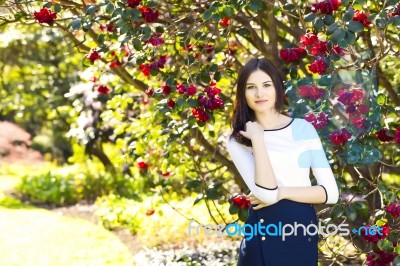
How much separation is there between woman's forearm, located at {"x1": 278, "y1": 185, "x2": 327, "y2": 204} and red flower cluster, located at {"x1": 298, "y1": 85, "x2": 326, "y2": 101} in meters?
0.89

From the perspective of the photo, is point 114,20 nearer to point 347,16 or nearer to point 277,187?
point 347,16

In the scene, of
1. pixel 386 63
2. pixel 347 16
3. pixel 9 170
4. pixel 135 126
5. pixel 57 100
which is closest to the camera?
pixel 347 16

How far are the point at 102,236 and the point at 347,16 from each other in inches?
194

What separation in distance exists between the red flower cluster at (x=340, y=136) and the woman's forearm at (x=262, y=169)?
82 centimetres

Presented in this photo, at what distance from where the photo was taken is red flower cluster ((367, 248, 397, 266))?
142 inches

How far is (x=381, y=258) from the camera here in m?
3.66

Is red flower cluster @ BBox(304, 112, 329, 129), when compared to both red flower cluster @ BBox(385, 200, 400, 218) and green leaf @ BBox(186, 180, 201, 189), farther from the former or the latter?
green leaf @ BBox(186, 180, 201, 189)

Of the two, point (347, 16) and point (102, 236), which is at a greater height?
point (347, 16)

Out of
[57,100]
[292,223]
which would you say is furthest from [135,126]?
[57,100]

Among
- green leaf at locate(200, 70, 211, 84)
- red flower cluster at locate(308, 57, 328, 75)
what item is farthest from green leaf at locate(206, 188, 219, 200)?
red flower cluster at locate(308, 57, 328, 75)

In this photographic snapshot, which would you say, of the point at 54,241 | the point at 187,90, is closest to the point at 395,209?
the point at 187,90

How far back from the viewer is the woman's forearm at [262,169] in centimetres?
265

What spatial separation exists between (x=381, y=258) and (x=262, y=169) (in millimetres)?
1294

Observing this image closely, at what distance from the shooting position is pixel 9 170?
16.4 meters
